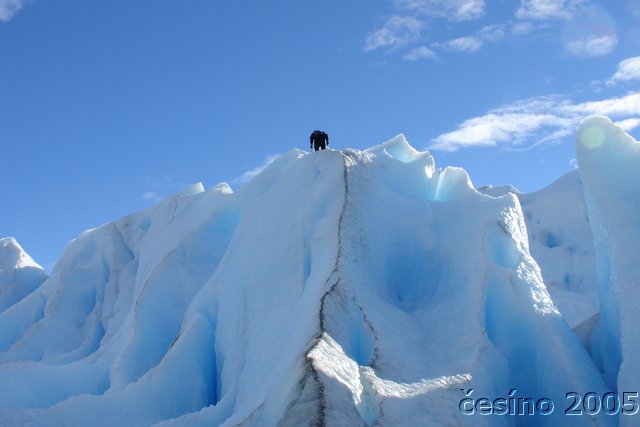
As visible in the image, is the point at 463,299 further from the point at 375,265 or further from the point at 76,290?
the point at 76,290

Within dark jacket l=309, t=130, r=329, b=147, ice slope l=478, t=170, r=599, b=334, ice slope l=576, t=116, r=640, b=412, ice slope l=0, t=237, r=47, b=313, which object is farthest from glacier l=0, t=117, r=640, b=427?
ice slope l=478, t=170, r=599, b=334

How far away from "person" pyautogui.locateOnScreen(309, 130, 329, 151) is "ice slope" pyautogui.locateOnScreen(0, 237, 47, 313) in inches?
631

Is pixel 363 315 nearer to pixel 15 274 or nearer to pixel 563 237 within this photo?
pixel 15 274

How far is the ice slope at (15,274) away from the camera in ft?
80.3

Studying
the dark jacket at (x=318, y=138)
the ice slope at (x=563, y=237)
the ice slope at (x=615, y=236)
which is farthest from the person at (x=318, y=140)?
the ice slope at (x=563, y=237)

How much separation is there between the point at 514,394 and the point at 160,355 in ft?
24.5

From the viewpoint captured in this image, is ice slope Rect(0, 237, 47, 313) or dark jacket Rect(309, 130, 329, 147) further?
ice slope Rect(0, 237, 47, 313)

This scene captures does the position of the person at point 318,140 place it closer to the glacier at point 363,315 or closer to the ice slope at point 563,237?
the glacier at point 363,315

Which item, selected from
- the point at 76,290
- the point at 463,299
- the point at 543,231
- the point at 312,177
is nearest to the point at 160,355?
the point at 312,177

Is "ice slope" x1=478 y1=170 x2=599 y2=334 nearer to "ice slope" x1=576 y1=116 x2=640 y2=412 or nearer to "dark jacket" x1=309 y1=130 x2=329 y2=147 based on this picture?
"dark jacket" x1=309 y1=130 x2=329 y2=147

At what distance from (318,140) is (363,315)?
7.77 metres

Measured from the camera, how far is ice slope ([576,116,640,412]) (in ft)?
26.7

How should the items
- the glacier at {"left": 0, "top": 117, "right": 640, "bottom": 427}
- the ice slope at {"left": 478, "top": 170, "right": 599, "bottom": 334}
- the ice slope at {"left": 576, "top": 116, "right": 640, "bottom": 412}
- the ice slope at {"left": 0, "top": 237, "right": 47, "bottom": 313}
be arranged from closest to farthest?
the glacier at {"left": 0, "top": 117, "right": 640, "bottom": 427}, the ice slope at {"left": 576, "top": 116, "right": 640, "bottom": 412}, the ice slope at {"left": 0, "top": 237, "right": 47, "bottom": 313}, the ice slope at {"left": 478, "top": 170, "right": 599, "bottom": 334}

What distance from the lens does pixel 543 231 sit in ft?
96.4
